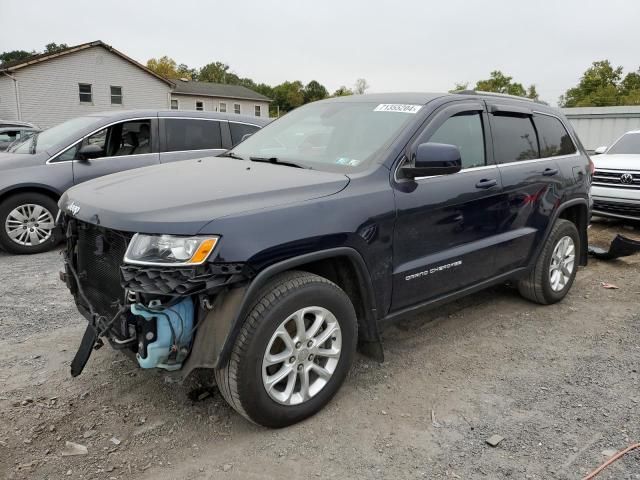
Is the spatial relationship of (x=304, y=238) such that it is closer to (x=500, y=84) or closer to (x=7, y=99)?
(x=7, y=99)

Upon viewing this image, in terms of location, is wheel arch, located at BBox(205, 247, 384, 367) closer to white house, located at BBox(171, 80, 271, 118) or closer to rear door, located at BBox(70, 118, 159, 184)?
rear door, located at BBox(70, 118, 159, 184)

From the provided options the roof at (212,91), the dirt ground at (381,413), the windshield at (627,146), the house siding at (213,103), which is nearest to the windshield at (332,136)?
the dirt ground at (381,413)

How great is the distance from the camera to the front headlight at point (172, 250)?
238 cm

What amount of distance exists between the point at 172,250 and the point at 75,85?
95.6 ft

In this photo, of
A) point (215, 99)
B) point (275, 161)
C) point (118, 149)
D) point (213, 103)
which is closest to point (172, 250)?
point (275, 161)

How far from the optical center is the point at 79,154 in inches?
254

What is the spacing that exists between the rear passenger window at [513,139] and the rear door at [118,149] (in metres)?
4.58

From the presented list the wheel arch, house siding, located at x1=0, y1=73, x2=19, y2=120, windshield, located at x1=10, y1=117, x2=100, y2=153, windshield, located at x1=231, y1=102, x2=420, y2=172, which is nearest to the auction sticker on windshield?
windshield, located at x1=231, y1=102, x2=420, y2=172

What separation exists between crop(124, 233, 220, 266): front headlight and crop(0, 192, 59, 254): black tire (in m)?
4.22

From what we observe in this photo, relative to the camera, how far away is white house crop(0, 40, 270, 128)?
26.3 metres

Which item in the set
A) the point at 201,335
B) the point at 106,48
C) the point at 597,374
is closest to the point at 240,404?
the point at 201,335

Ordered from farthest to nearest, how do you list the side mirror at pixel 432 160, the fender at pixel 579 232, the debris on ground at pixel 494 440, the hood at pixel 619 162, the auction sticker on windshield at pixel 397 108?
the hood at pixel 619 162
the fender at pixel 579 232
the auction sticker on windshield at pixel 397 108
the side mirror at pixel 432 160
the debris on ground at pixel 494 440

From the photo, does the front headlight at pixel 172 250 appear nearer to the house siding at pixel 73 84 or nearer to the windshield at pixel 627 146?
the windshield at pixel 627 146

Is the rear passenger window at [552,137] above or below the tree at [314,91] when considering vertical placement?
below
